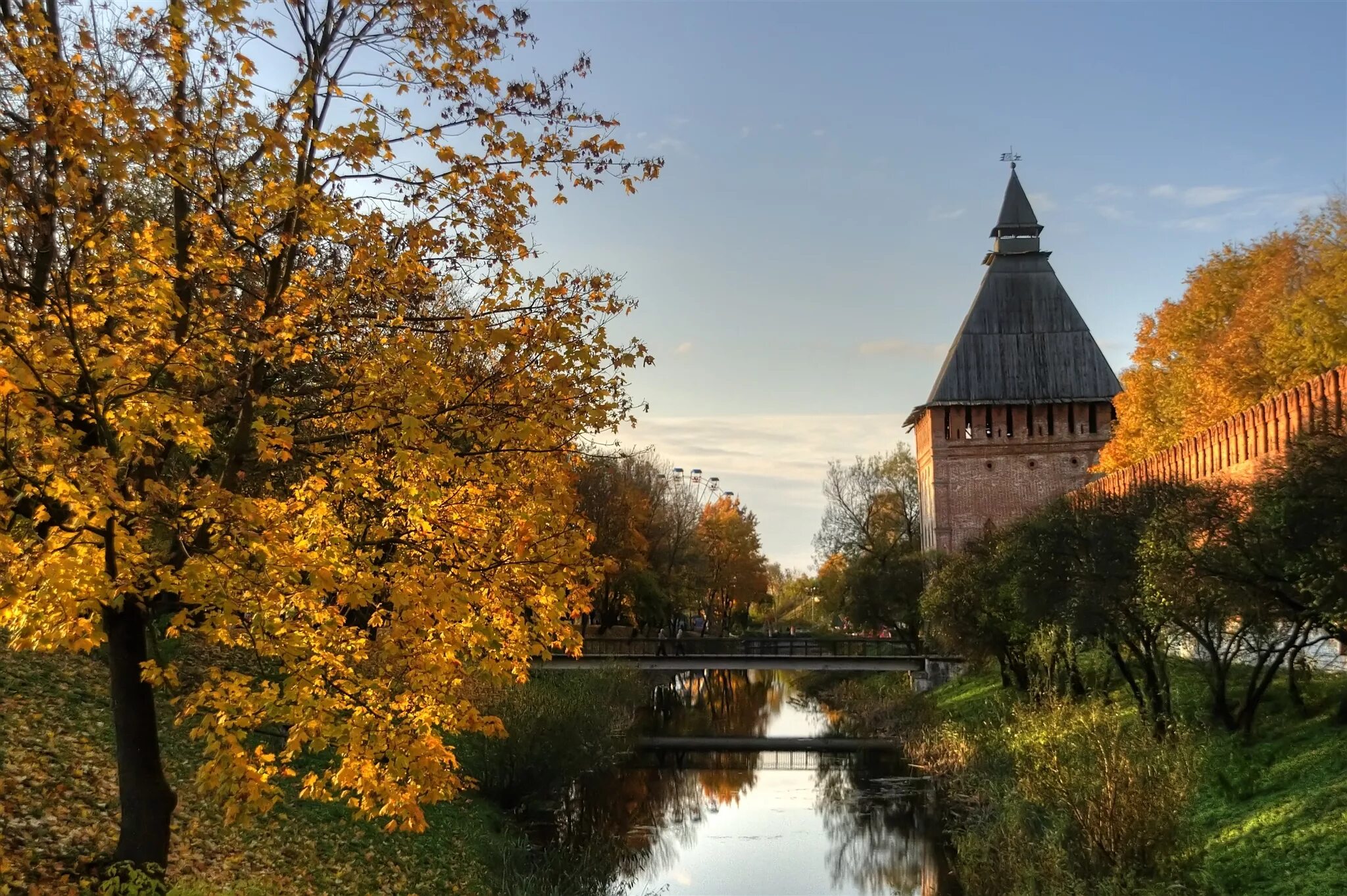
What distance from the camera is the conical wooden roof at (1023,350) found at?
1423 inches

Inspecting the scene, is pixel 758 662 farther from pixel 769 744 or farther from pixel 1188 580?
pixel 1188 580

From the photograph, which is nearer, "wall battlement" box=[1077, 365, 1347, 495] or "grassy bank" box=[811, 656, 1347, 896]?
"grassy bank" box=[811, 656, 1347, 896]

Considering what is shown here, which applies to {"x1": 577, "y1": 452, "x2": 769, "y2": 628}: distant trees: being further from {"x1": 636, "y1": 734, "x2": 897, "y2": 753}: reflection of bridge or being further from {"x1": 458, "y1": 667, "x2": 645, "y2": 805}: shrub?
{"x1": 636, "y1": 734, "x2": 897, "y2": 753}: reflection of bridge

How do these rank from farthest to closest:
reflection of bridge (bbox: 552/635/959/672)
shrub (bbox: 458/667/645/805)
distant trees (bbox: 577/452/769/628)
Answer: distant trees (bbox: 577/452/769/628) < reflection of bridge (bbox: 552/635/959/672) < shrub (bbox: 458/667/645/805)

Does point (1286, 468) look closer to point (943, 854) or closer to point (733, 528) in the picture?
point (943, 854)

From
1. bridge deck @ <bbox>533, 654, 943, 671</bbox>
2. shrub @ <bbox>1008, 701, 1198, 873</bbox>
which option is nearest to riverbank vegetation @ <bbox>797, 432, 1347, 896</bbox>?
shrub @ <bbox>1008, 701, 1198, 873</bbox>

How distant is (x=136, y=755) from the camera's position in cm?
635

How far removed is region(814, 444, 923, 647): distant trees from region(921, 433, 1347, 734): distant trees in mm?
12563

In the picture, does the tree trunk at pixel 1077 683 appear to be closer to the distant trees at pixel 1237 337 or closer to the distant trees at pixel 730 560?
the distant trees at pixel 1237 337

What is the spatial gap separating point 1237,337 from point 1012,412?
9184 mm


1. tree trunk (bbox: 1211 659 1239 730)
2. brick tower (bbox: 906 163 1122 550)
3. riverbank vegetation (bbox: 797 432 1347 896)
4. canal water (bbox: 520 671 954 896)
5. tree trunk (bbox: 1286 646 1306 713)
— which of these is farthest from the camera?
brick tower (bbox: 906 163 1122 550)

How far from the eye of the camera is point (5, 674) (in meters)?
11.2

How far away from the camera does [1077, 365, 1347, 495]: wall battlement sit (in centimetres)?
1424

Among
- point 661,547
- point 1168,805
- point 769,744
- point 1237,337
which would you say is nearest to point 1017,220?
point 1237,337
